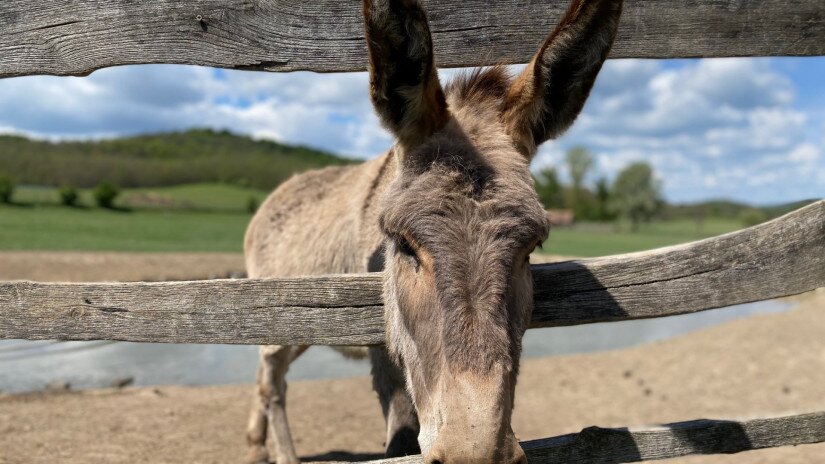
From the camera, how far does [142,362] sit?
1001 centimetres

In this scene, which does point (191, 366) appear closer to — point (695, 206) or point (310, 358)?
point (310, 358)

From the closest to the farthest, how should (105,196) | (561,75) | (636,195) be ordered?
(561,75)
(105,196)
(636,195)

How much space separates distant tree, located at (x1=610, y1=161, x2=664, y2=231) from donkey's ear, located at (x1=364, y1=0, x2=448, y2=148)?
96.2 m

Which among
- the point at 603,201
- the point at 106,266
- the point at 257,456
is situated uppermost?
the point at 257,456

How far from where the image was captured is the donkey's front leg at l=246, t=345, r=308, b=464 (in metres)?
5.20

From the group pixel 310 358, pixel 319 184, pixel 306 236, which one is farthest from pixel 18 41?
pixel 310 358

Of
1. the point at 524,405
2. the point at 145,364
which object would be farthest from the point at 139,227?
the point at 524,405

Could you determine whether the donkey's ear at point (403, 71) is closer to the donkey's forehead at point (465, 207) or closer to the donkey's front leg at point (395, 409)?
the donkey's forehead at point (465, 207)

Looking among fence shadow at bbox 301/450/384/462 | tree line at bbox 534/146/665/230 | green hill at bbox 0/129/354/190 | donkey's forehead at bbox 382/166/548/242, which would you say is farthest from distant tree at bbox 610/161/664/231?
donkey's forehead at bbox 382/166/548/242

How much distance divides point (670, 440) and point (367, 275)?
5.77 feet

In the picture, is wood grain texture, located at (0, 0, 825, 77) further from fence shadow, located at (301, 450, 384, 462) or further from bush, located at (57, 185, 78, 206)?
bush, located at (57, 185, 78, 206)

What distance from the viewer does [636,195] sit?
98.1 m

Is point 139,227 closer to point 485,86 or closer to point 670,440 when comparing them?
point 485,86

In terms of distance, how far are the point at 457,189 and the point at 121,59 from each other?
5.54 feet
